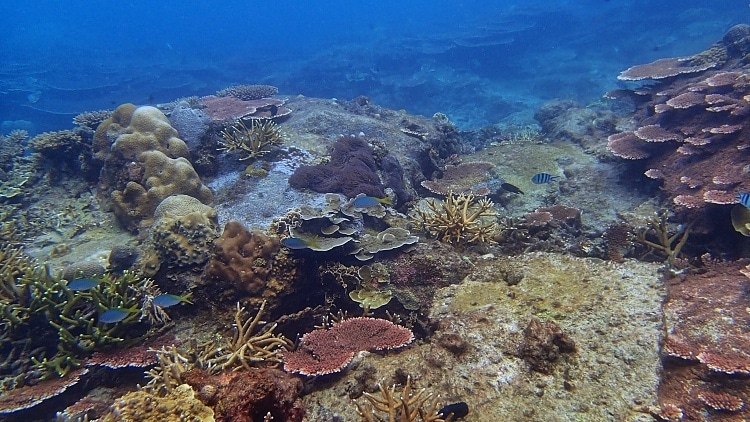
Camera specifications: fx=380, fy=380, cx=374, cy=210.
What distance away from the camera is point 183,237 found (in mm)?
5023

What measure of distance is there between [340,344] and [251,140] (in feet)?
16.8

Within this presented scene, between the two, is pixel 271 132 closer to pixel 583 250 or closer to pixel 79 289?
pixel 79 289

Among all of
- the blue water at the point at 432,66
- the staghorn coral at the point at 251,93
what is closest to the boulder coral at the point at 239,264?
the staghorn coral at the point at 251,93

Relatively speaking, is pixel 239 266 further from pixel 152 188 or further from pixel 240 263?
pixel 152 188

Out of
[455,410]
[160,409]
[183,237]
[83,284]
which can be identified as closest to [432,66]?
[183,237]

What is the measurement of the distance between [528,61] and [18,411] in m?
30.8

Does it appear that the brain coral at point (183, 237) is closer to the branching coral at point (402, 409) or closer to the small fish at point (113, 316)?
the small fish at point (113, 316)

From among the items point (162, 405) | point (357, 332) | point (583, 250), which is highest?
point (162, 405)

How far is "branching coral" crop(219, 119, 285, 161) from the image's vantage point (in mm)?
7629

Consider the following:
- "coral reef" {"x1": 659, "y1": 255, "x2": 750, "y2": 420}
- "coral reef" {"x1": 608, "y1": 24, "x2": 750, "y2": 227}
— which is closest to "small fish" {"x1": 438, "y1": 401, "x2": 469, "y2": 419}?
"coral reef" {"x1": 659, "y1": 255, "x2": 750, "y2": 420}

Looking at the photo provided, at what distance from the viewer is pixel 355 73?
88.4 ft

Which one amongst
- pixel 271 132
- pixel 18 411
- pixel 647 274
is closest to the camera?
pixel 18 411

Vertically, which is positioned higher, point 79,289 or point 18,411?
point 79,289

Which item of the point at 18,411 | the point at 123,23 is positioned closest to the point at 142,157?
the point at 18,411
